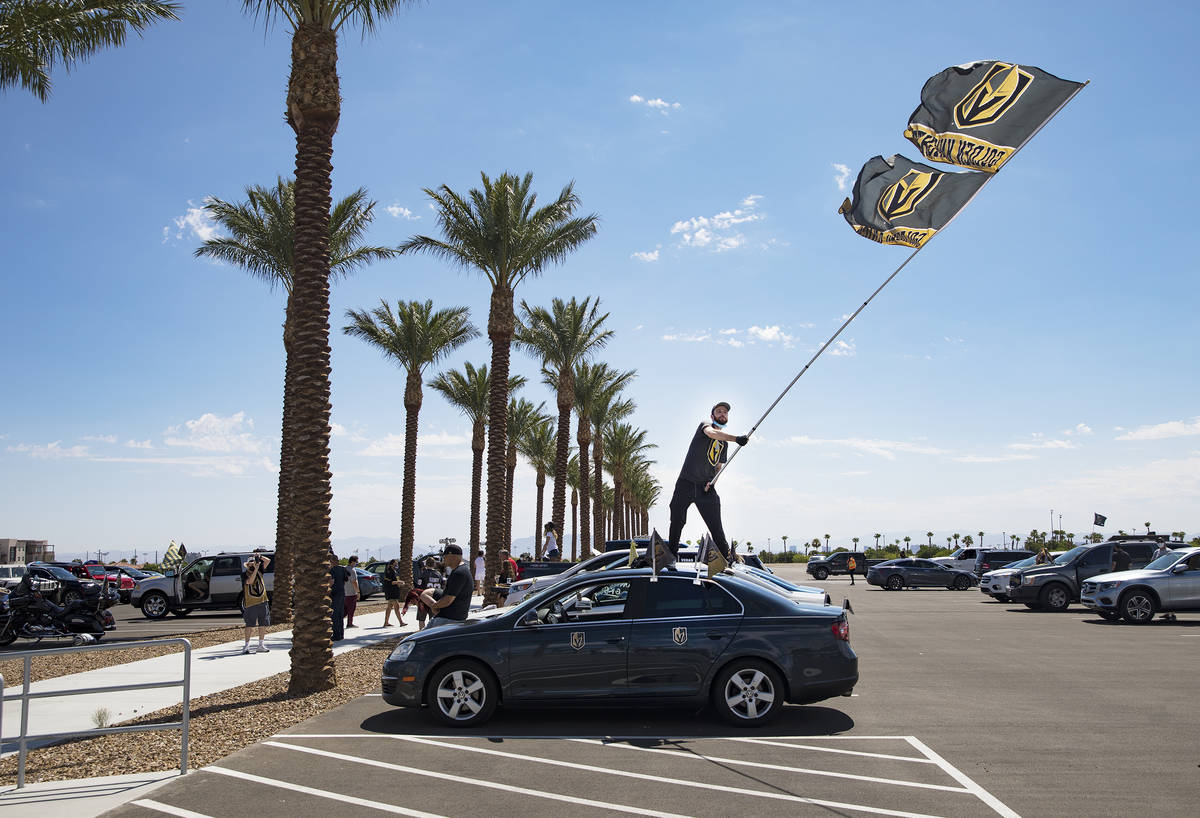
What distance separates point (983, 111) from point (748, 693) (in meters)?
7.18

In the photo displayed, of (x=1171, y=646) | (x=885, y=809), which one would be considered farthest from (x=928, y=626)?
(x=885, y=809)

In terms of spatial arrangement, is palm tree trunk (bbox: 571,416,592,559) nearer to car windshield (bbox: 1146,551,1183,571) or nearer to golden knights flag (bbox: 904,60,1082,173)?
car windshield (bbox: 1146,551,1183,571)

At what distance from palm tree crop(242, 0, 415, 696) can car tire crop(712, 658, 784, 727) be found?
5.17 meters

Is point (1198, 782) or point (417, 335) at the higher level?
point (417, 335)

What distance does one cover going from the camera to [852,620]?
21.5 metres

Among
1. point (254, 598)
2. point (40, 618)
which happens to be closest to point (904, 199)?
point (254, 598)

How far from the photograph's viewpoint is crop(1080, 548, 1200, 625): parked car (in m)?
20.0

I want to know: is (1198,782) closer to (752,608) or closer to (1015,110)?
(752,608)

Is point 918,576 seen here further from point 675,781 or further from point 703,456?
point 675,781

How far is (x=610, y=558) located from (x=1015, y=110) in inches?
313

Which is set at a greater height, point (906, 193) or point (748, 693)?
point (906, 193)

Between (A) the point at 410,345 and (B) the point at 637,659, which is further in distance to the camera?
(A) the point at 410,345

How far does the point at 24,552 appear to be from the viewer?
6203 cm

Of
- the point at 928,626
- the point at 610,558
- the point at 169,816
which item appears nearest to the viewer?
the point at 169,816
